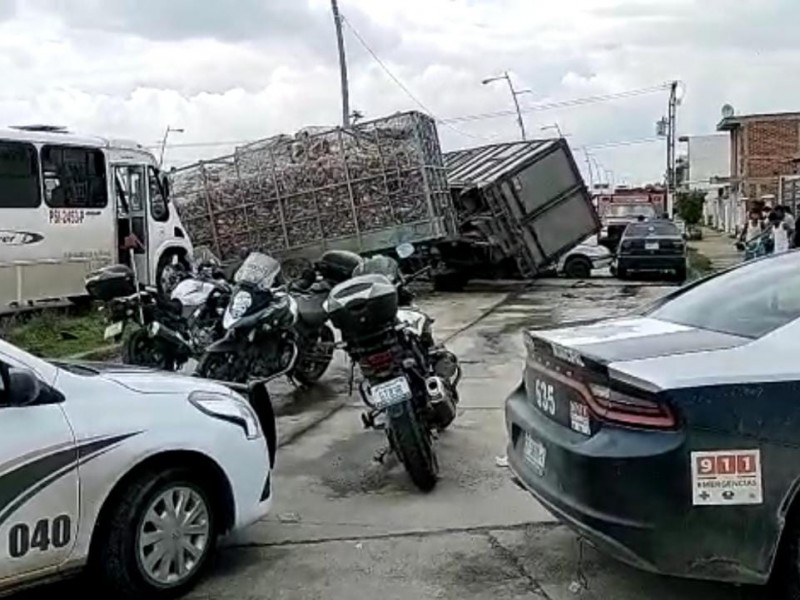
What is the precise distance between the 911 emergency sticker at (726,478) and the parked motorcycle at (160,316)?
18.7 feet

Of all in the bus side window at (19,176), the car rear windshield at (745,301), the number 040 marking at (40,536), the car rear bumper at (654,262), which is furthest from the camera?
the car rear bumper at (654,262)

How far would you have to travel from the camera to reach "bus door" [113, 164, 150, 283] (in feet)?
57.7

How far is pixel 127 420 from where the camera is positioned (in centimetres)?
455

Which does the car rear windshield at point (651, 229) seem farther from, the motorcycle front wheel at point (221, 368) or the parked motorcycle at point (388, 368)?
the parked motorcycle at point (388, 368)

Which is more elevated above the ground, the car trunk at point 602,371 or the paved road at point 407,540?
the car trunk at point 602,371

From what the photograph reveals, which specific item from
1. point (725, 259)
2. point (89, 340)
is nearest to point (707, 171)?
point (725, 259)

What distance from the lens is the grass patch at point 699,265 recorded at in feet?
83.1

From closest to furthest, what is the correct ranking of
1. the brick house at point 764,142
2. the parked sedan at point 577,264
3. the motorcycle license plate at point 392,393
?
the motorcycle license plate at point 392,393 < the parked sedan at point 577,264 < the brick house at point 764,142

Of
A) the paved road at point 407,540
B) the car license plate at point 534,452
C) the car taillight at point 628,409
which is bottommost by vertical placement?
the paved road at point 407,540

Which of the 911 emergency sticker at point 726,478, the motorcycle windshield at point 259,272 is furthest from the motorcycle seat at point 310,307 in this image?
the 911 emergency sticker at point 726,478

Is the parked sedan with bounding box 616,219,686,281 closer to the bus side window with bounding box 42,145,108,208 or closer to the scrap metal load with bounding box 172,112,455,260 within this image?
the scrap metal load with bounding box 172,112,455,260

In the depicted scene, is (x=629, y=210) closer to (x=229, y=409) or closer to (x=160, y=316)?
(x=160, y=316)

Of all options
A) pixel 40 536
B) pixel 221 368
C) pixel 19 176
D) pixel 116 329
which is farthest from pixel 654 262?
pixel 40 536

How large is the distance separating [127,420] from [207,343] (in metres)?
4.52
